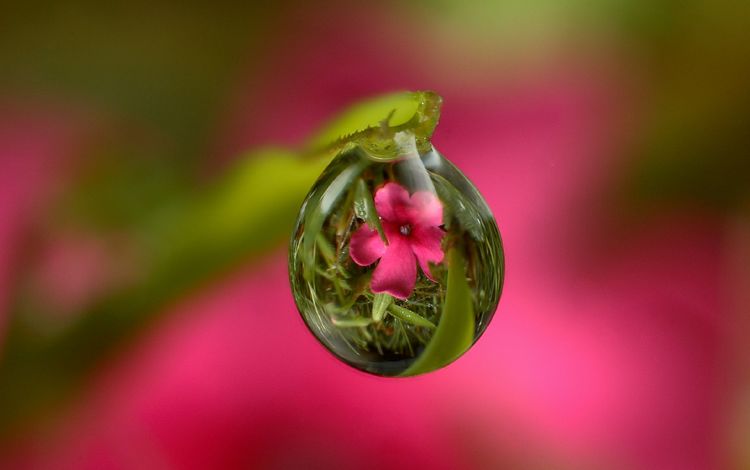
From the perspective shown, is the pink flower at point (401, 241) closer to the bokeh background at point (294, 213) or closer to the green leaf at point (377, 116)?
the green leaf at point (377, 116)

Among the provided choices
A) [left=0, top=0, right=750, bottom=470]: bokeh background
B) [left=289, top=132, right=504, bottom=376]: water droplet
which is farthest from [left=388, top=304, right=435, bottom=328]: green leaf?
[left=0, top=0, right=750, bottom=470]: bokeh background

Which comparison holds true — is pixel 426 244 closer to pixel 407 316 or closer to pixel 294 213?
pixel 407 316

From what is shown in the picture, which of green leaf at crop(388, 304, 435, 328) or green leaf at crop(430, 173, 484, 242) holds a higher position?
green leaf at crop(430, 173, 484, 242)

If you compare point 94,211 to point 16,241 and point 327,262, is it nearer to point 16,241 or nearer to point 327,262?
point 16,241

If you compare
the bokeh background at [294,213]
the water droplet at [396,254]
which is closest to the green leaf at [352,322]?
the water droplet at [396,254]

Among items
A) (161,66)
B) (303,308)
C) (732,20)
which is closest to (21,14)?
(161,66)

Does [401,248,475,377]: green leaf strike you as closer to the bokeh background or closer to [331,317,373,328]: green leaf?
[331,317,373,328]: green leaf

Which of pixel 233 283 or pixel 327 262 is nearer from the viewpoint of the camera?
pixel 327 262

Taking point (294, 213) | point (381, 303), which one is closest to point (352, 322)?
point (381, 303)
